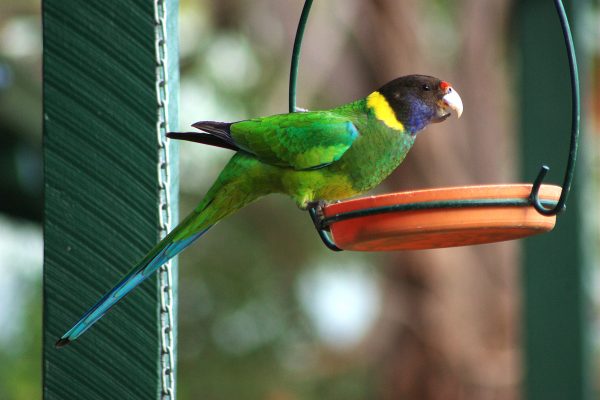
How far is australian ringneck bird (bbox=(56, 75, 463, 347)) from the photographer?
9.22ft

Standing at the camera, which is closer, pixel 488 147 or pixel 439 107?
pixel 439 107

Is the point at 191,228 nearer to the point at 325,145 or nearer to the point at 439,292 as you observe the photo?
the point at 325,145

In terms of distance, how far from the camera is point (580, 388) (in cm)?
385

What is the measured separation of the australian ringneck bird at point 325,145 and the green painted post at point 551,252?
120 centimetres

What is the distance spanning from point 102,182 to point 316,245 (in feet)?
21.4

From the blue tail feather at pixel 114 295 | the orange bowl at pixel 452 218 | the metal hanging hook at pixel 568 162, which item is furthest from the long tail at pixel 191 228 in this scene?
the metal hanging hook at pixel 568 162

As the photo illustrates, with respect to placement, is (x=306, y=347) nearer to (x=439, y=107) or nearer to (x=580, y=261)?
(x=580, y=261)

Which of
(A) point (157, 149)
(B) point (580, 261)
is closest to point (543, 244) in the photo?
(B) point (580, 261)

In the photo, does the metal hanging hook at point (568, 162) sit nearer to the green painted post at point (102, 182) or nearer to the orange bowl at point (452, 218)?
the orange bowl at point (452, 218)

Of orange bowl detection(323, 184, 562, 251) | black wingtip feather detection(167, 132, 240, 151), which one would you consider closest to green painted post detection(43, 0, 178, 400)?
black wingtip feather detection(167, 132, 240, 151)

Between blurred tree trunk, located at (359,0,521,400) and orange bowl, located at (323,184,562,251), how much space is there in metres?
4.23

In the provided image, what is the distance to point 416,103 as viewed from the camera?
3.05m

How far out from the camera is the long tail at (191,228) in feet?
6.48

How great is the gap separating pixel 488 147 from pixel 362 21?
152 centimetres
